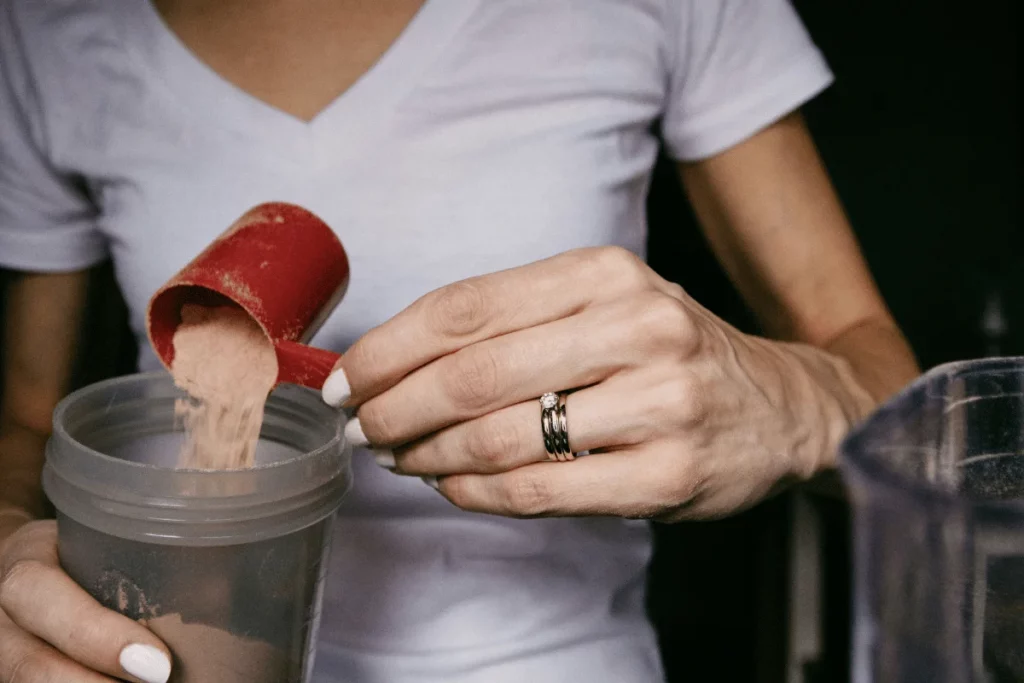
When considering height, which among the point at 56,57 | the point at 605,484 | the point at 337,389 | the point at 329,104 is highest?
the point at 56,57

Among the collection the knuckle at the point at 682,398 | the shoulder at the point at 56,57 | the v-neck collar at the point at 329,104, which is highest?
the shoulder at the point at 56,57

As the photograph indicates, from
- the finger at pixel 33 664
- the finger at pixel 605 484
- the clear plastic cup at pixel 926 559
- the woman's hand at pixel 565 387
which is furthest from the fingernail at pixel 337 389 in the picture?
the clear plastic cup at pixel 926 559

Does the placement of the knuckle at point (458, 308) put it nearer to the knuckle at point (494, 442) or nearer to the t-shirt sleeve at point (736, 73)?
the knuckle at point (494, 442)

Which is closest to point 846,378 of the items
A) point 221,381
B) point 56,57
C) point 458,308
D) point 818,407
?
point 818,407

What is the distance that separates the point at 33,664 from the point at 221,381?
20cm

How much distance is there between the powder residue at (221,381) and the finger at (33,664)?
0.45ft

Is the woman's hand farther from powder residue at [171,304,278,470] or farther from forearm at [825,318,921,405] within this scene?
forearm at [825,318,921,405]

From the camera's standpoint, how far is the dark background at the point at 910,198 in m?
1.71

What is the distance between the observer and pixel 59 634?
0.57 metres

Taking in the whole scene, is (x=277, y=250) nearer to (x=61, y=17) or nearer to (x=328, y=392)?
(x=328, y=392)

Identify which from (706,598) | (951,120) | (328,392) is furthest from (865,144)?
(328,392)

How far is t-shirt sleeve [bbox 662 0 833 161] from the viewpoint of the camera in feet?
2.84

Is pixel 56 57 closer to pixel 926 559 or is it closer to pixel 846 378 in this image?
pixel 846 378

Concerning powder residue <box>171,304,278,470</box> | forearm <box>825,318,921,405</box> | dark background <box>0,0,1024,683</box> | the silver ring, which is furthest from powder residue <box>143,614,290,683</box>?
dark background <box>0,0,1024,683</box>
